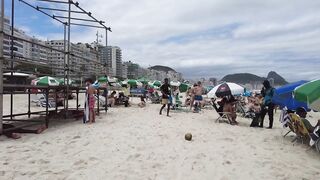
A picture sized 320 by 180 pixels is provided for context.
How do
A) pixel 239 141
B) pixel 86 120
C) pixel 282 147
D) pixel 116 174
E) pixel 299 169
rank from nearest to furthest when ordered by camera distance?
1. pixel 116 174
2. pixel 299 169
3. pixel 282 147
4. pixel 239 141
5. pixel 86 120

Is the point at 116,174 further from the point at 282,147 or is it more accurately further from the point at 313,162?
the point at 282,147

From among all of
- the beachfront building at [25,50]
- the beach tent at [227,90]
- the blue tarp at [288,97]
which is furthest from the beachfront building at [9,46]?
the blue tarp at [288,97]

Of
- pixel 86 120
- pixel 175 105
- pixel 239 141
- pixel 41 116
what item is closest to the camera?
pixel 239 141

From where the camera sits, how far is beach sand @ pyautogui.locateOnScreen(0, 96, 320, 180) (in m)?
4.93

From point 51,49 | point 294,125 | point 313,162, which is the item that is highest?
point 51,49

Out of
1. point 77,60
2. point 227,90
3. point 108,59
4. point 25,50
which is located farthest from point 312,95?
point 108,59

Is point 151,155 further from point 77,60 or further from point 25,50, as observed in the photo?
point 77,60

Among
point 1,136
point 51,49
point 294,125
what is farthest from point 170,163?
point 51,49

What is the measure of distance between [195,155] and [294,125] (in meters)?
2.82

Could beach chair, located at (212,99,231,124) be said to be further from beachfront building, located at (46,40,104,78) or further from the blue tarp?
beachfront building, located at (46,40,104,78)

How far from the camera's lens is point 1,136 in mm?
7418

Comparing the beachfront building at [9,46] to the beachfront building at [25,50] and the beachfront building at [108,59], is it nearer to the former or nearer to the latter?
the beachfront building at [25,50]

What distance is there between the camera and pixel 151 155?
19.7ft

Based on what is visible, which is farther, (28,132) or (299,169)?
(28,132)
